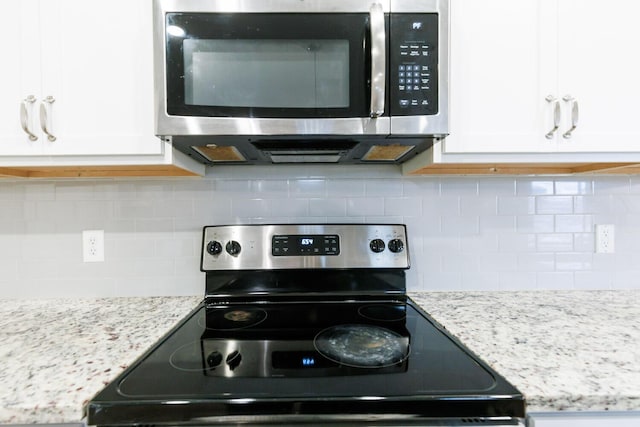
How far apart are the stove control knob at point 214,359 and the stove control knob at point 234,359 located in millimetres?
21

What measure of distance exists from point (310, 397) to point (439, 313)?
632mm

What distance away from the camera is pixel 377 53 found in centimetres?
86

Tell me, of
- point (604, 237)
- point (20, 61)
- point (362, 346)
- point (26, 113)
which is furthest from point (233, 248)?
point (604, 237)

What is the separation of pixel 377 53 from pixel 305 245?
692mm

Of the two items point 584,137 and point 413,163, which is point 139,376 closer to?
point 413,163

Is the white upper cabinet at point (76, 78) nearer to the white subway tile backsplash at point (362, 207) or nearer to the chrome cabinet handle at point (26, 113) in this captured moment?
the chrome cabinet handle at point (26, 113)

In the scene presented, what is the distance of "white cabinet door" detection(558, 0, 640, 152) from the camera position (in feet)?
3.31

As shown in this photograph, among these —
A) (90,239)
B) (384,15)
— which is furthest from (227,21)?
(90,239)

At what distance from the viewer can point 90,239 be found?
131cm

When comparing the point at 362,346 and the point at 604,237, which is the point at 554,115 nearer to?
the point at 604,237

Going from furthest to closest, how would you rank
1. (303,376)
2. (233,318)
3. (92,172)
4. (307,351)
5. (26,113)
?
1. (92,172)
2. (233,318)
3. (26,113)
4. (307,351)
5. (303,376)

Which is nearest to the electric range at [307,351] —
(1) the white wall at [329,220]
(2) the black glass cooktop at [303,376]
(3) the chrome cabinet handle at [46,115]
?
(2) the black glass cooktop at [303,376]

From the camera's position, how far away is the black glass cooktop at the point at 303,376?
63 centimetres

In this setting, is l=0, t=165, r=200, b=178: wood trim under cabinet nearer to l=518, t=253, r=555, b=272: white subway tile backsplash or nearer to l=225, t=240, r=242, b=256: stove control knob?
l=225, t=240, r=242, b=256: stove control knob
